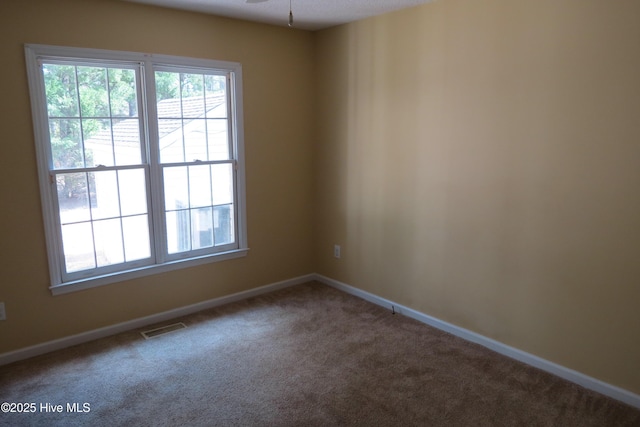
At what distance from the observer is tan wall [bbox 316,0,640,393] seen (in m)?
2.42

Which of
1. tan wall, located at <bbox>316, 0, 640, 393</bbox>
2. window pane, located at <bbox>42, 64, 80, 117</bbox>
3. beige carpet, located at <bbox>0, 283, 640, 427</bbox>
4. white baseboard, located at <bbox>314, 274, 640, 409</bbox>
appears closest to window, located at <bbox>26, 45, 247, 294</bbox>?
window pane, located at <bbox>42, 64, 80, 117</bbox>

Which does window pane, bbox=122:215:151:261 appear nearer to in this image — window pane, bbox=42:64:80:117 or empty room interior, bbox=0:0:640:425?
empty room interior, bbox=0:0:640:425

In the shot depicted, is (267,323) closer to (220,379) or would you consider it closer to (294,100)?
(220,379)

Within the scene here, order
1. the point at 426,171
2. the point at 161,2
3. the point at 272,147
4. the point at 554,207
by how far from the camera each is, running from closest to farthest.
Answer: the point at 554,207 → the point at 161,2 → the point at 426,171 → the point at 272,147

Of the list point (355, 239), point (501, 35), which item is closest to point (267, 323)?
point (355, 239)

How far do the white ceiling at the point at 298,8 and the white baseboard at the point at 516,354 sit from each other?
2.37 m

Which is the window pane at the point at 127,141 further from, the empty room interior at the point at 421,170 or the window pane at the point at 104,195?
the empty room interior at the point at 421,170

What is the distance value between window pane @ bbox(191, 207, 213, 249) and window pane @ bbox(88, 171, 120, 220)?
0.63 meters

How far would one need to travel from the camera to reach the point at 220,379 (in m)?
2.75

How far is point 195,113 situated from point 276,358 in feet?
6.69

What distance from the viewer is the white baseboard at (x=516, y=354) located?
2520mm

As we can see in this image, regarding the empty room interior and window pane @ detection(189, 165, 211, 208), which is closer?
the empty room interior

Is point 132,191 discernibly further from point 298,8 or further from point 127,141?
point 298,8

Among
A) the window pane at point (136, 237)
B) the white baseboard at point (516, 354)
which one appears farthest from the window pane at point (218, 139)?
the white baseboard at point (516, 354)
